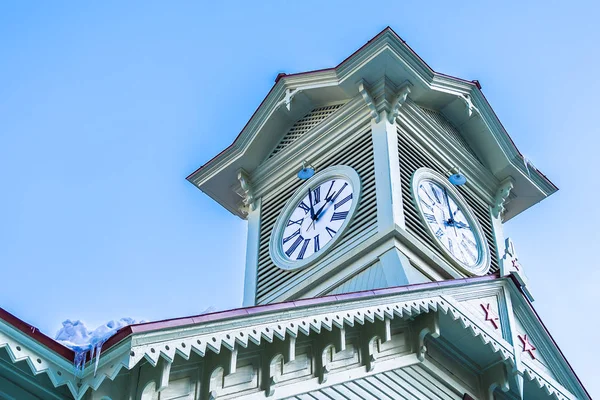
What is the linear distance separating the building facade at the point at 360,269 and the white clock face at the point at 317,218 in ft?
0.12

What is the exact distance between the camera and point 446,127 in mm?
17781

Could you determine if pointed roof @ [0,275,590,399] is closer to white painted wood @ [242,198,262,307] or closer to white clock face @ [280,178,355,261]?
white clock face @ [280,178,355,261]

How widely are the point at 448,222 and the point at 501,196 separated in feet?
8.39

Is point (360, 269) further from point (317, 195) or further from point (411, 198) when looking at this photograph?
point (317, 195)

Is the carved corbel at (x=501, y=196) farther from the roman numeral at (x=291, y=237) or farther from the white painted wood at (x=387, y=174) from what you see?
the roman numeral at (x=291, y=237)

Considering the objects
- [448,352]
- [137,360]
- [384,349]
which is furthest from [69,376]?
[448,352]

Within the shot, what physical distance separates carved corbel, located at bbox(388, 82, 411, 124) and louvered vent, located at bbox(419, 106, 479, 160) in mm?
708

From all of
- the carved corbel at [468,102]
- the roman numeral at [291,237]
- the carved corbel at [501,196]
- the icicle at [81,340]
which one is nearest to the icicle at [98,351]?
the icicle at [81,340]

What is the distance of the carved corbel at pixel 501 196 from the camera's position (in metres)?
18.0

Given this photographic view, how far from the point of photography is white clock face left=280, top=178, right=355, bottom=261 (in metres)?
15.4

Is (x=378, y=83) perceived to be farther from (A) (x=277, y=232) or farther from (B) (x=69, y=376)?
(B) (x=69, y=376)

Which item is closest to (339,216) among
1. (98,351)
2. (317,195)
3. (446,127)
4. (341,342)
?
(317,195)

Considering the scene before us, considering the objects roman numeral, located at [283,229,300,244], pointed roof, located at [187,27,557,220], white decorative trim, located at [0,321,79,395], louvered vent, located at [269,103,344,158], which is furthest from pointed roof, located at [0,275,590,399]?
louvered vent, located at [269,103,344,158]

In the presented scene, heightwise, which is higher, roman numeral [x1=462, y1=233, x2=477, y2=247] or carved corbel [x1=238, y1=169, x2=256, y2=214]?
carved corbel [x1=238, y1=169, x2=256, y2=214]
